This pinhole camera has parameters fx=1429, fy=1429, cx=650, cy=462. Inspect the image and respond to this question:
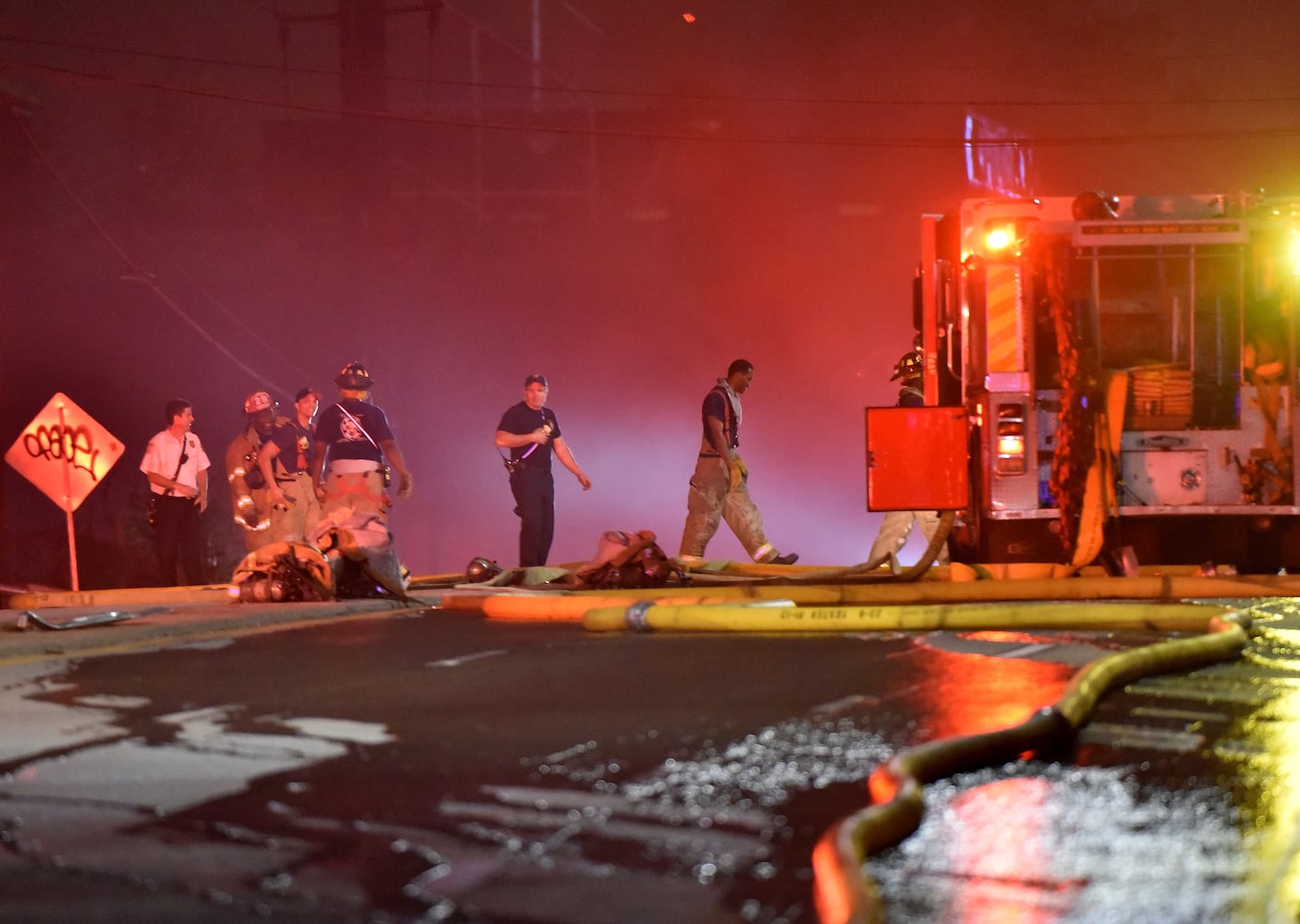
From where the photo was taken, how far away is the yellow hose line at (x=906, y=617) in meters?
6.77

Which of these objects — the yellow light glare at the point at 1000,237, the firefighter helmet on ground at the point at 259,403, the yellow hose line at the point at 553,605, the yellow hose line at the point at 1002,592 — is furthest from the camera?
the firefighter helmet on ground at the point at 259,403

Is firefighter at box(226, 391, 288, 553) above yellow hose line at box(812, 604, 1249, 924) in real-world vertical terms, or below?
above

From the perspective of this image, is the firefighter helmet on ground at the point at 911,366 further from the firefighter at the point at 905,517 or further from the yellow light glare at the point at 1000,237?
the yellow light glare at the point at 1000,237

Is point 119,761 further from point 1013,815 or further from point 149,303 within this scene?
point 149,303

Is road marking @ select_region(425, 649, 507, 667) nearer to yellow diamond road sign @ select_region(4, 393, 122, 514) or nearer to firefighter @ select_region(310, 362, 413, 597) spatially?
firefighter @ select_region(310, 362, 413, 597)

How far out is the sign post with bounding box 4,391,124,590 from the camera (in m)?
11.8

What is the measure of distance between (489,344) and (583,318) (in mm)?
1825

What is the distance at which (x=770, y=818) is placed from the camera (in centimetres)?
328

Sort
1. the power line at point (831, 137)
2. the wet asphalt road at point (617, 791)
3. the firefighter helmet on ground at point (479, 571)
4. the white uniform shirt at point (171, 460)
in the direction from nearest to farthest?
the wet asphalt road at point (617, 791)
the firefighter helmet on ground at point (479, 571)
the white uniform shirt at point (171, 460)
the power line at point (831, 137)

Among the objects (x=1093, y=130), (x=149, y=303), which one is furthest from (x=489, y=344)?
(x=1093, y=130)

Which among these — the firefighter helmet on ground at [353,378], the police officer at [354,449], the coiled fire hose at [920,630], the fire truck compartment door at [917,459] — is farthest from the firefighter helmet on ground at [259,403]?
the coiled fire hose at [920,630]

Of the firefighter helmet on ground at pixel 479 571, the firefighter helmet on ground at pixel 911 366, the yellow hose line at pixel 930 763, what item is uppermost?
the firefighter helmet on ground at pixel 911 366

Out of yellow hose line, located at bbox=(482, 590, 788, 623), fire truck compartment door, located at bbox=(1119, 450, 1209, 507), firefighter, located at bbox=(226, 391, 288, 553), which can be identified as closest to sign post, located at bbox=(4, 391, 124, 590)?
firefighter, located at bbox=(226, 391, 288, 553)

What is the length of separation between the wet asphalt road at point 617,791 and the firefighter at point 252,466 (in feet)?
23.6
